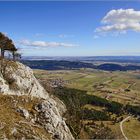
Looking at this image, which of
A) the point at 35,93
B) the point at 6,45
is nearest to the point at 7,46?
the point at 6,45

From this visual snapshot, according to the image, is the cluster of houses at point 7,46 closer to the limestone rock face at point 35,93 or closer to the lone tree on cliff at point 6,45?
the lone tree on cliff at point 6,45

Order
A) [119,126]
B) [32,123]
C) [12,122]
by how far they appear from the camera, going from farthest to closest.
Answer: [119,126], [32,123], [12,122]

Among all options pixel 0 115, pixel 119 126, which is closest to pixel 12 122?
pixel 0 115

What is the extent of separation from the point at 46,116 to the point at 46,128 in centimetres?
318

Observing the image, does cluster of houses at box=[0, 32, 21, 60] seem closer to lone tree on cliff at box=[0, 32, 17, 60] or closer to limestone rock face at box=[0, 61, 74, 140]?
lone tree on cliff at box=[0, 32, 17, 60]


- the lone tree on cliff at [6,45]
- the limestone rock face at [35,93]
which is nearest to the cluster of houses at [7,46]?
the lone tree on cliff at [6,45]

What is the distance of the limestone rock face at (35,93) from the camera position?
5700 centimetres

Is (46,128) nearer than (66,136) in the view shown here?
Yes

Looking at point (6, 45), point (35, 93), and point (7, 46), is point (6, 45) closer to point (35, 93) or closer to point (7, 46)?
point (7, 46)

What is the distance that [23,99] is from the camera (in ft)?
202

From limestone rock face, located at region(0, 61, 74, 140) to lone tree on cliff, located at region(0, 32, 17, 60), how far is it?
15891mm

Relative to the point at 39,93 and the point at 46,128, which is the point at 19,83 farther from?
the point at 46,128

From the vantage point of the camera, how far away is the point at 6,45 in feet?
335

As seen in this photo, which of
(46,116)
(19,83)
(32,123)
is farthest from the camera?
(19,83)
